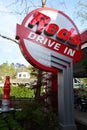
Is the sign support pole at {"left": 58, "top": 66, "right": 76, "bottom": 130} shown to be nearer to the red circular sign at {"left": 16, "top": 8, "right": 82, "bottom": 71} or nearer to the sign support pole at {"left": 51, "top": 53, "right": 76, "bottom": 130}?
the sign support pole at {"left": 51, "top": 53, "right": 76, "bottom": 130}

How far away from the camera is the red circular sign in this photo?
1079 cm

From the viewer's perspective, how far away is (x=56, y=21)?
1145 cm

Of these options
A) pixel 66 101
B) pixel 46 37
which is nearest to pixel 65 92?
pixel 66 101

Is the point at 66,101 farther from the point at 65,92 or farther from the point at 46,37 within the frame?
the point at 46,37

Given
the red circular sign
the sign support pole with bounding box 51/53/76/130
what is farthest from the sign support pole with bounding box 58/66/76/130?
the red circular sign

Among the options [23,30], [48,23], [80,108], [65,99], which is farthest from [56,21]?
[80,108]

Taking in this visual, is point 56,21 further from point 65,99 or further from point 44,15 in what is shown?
point 65,99

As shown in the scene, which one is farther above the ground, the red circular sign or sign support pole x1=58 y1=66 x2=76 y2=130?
the red circular sign

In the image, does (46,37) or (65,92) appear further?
(65,92)

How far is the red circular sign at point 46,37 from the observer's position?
10789 millimetres

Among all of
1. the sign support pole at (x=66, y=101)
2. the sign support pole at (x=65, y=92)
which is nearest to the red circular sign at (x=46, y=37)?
the sign support pole at (x=65, y=92)

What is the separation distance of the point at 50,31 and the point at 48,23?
315 mm

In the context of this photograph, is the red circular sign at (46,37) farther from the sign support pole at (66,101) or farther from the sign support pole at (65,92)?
the sign support pole at (66,101)

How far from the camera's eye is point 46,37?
11.1 metres
